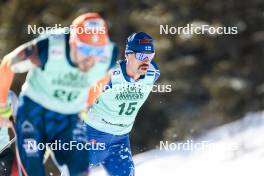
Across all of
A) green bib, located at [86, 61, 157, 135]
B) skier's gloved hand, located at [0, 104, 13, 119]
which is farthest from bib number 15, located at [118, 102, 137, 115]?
skier's gloved hand, located at [0, 104, 13, 119]

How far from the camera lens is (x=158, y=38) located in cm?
1772

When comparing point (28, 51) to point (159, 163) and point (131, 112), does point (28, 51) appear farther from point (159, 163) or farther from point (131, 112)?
point (159, 163)

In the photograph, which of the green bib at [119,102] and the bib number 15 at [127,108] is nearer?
the green bib at [119,102]

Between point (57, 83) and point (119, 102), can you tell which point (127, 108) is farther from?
point (57, 83)

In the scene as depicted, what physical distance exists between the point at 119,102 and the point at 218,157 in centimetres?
477

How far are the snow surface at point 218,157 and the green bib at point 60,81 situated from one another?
4.29m

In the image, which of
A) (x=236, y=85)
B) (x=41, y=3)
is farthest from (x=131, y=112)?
(x=41, y=3)

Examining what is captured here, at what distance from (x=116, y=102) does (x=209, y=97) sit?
12.2 metres

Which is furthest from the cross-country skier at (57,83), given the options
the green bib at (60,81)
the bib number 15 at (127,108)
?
the bib number 15 at (127,108)

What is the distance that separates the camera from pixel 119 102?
288 inches

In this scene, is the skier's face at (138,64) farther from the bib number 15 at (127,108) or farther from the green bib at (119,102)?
the bib number 15 at (127,108)

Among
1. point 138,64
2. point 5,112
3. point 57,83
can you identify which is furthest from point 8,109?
point 138,64

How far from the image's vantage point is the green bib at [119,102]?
7218 mm

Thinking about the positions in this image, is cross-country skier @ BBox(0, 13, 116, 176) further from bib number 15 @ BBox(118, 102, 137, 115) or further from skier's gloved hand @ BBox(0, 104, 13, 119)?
bib number 15 @ BBox(118, 102, 137, 115)
